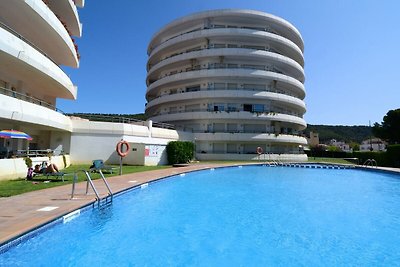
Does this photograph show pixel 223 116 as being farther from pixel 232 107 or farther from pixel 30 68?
pixel 30 68

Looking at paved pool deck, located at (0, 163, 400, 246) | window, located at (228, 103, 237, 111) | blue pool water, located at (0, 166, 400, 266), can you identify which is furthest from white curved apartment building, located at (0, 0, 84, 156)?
window, located at (228, 103, 237, 111)

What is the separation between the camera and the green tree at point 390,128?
63781mm

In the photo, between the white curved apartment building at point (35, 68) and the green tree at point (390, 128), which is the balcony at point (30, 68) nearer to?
the white curved apartment building at point (35, 68)

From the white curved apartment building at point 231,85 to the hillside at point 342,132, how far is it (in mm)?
116626

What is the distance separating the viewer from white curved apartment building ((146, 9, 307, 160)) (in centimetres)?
3859

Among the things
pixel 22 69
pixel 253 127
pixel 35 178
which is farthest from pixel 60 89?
pixel 253 127

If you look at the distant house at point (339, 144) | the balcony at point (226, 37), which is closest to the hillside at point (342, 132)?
the distant house at point (339, 144)

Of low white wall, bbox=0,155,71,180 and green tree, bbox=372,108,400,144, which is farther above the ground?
green tree, bbox=372,108,400,144

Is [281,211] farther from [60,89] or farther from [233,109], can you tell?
[233,109]

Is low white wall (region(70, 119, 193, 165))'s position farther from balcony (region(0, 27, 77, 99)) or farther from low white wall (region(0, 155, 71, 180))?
low white wall (region(0, 155, 71, 180))

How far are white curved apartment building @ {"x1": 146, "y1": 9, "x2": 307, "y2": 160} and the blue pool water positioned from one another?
27.0 meters

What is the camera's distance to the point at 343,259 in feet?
19.1

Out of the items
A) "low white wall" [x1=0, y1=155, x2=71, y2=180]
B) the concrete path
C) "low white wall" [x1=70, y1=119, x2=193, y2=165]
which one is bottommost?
the concrete path

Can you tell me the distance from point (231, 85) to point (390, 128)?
48.8 m
